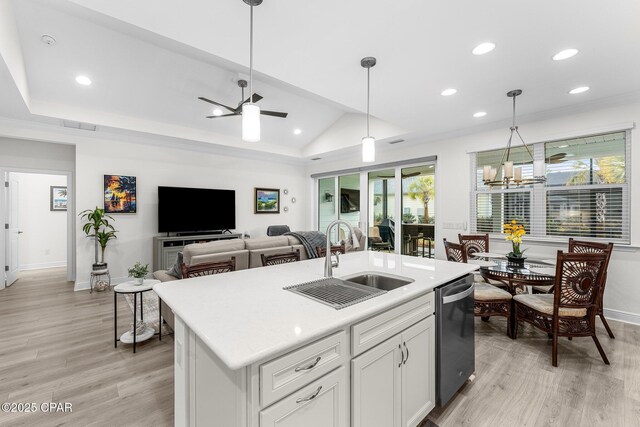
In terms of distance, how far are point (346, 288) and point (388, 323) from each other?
33 cm

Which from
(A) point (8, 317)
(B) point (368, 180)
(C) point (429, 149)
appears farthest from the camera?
(B) point (368, 180)

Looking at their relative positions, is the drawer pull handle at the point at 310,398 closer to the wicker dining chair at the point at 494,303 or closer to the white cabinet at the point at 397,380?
the white cabinet at the point at 397,380

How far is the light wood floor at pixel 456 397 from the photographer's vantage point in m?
1.82

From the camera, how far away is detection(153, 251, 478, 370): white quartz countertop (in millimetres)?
978

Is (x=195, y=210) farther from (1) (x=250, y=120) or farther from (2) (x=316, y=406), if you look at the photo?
(2) (x=316, y=406)

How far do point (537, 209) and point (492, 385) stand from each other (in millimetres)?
2939

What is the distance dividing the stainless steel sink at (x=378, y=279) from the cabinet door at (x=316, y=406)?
81 cm

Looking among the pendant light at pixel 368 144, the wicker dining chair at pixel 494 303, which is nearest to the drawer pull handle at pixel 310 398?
the pendant light at pixel 368 144

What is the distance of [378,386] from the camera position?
1.37 meters

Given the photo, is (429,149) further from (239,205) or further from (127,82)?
(127,82)

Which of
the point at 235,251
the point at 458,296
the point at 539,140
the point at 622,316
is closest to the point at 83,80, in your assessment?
the point at 235,251

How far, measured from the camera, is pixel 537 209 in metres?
4.01

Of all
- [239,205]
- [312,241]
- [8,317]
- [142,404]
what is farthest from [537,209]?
[8,317]

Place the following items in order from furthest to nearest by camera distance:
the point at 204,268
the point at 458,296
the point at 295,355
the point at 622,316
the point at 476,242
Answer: the point at 476,242, the point at 622,316, the point at 204,268, the point at 458,296, the point at 295,355
